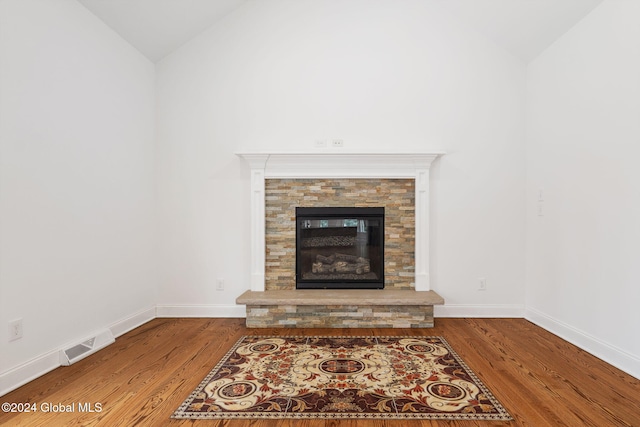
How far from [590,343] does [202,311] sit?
10.9 ft

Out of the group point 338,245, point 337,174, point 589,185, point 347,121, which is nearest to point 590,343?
point 589,185

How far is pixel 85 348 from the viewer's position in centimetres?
267

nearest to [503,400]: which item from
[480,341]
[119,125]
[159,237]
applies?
[480,341]

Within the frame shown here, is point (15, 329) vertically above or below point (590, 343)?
above

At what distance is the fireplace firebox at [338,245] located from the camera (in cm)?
364

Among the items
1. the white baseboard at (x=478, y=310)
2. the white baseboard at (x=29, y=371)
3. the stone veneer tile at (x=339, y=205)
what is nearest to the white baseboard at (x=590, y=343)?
the white baseboard at (x=478, y=310)

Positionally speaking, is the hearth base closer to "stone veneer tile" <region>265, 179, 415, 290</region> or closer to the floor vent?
"stone veneer tile" <region>265, 179, 415, 290</region>

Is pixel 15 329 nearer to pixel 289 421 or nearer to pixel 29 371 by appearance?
pixel 29 371

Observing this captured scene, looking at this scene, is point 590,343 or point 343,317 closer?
point 590,343

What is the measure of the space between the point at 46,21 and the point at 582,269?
4.27m

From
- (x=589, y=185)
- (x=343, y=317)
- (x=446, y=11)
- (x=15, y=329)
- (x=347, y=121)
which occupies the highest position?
(x=446, y=11)

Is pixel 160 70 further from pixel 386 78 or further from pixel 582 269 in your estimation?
pixel 582 269

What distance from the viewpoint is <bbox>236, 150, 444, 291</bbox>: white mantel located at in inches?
140

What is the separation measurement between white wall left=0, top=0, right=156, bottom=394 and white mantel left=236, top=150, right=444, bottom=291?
1.06 m
